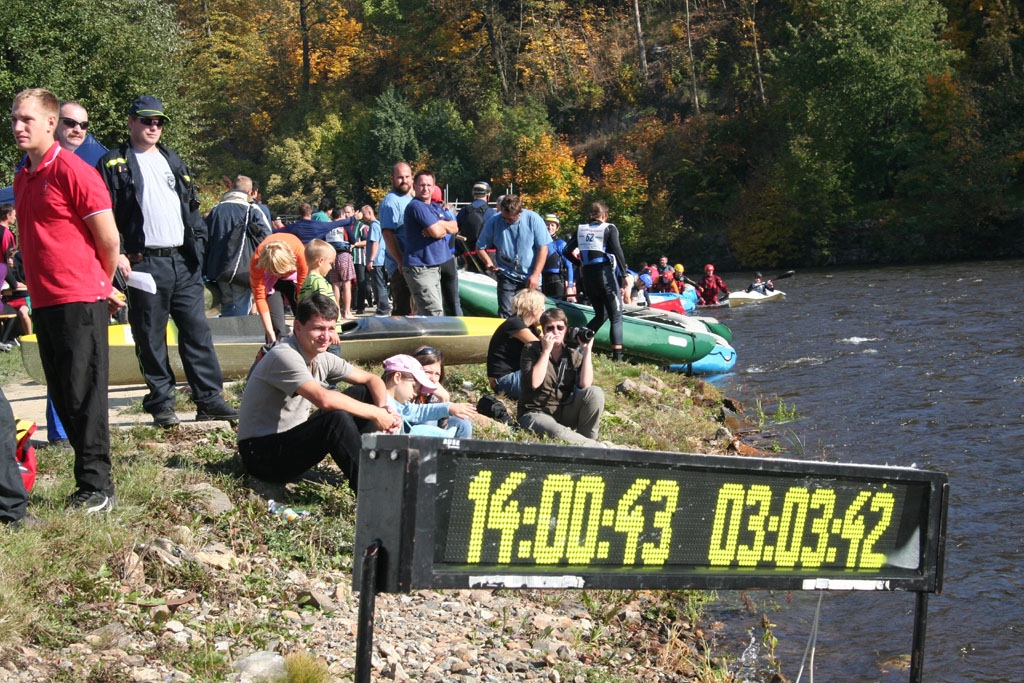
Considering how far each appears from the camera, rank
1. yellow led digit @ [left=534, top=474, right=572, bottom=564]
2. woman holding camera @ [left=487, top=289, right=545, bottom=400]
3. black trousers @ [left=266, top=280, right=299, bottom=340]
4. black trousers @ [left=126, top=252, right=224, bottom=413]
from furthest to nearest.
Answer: woman holding camera @ [left=487, top=289, right=545, bottom=400] → black trousers @ [left=266, top=280, right=299, bottom=340] → black trousers @ [left=126, top=252, right=224, bottom=413] → yellow led digit @ [left=534, top=474, right=572, bottom=564]

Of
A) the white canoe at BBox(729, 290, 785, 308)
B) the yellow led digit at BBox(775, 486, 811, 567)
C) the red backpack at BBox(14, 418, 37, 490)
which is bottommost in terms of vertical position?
the white canoe at BBox(729, 290, 785, 308)

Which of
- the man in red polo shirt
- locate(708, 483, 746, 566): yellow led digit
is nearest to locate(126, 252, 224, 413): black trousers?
the man in red polo shirt

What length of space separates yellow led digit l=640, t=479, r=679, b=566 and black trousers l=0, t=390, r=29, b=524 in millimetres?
3147

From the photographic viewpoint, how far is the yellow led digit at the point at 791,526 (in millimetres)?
3818

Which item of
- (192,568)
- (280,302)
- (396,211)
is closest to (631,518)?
(192,568)

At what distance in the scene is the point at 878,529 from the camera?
396cm

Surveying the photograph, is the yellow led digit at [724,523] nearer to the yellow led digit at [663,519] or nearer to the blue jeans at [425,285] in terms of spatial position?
the yellow led digit at [663,519]

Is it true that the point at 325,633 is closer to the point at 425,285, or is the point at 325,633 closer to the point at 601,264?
→ the point at 425,285

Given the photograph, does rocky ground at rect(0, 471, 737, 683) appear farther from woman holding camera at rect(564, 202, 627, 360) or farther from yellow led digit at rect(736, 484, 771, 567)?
woman holding camera at rect(564, 202, 627, 360)

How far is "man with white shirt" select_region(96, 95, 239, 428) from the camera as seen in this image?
678 cm

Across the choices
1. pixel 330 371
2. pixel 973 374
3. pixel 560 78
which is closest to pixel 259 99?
pixel 560 78

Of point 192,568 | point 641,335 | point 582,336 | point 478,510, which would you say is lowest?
point 641,335

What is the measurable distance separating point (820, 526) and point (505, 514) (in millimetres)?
A: 1201

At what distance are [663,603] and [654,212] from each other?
39979 mm
